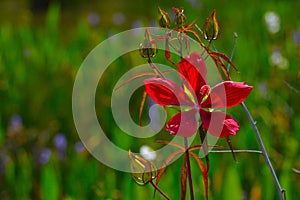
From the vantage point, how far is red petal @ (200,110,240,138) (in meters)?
0.47

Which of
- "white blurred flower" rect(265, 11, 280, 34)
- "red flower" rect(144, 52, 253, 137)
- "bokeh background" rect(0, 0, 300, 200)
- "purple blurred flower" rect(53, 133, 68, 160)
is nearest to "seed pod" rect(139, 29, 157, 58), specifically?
"red flower" rect(144, 52, 253, 137)

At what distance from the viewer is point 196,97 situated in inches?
19.7

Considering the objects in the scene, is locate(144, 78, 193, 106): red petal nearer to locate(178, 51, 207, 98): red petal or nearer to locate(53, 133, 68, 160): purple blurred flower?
locate(178, 51, 207, 98): red petal

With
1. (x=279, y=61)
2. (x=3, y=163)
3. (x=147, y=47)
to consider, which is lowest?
(x=3, y=163)

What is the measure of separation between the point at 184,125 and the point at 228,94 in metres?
0.05

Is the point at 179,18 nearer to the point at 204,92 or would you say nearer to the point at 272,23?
the point at 204,92

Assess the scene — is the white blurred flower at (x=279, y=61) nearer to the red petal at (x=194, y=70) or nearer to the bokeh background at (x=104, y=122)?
the bokeh background at (x=104, y=122)

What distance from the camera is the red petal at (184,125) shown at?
467 mm

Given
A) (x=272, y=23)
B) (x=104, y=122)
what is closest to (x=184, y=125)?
(x=104, y=122)

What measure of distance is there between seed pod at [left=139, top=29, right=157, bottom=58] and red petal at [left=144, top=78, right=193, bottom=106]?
0.07 ft

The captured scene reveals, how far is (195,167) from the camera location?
1.04 metres

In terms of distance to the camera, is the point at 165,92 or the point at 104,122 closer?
the point at 165,92

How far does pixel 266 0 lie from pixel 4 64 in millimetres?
1727

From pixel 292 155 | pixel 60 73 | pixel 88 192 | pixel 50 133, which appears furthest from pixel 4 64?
pixel 292 155
